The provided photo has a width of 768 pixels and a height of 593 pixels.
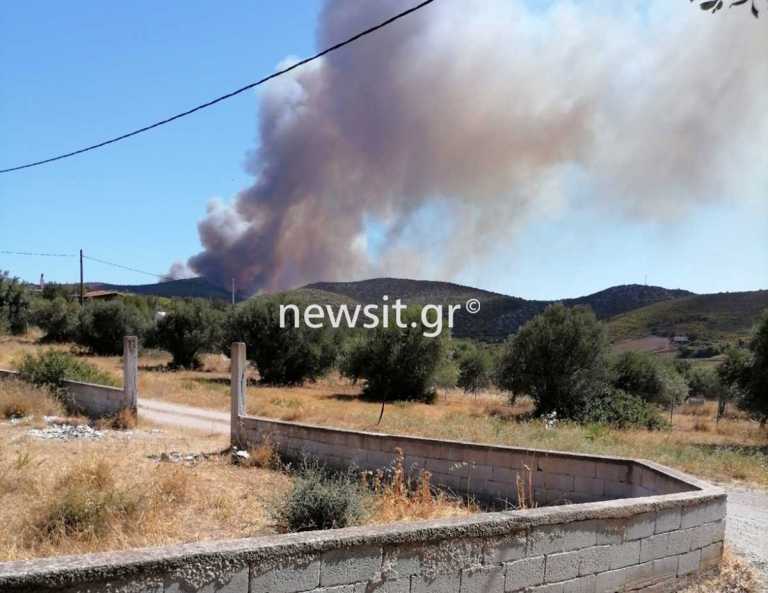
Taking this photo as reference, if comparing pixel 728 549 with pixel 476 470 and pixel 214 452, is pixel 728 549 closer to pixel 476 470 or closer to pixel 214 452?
pixel 476 470

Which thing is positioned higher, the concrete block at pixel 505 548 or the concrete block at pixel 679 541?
the concrete block at pixel 505 548

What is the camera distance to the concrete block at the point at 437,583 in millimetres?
3424

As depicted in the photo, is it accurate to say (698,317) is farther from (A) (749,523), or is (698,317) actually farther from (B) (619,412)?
(A) (749,523)

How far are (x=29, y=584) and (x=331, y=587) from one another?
53.3 inches

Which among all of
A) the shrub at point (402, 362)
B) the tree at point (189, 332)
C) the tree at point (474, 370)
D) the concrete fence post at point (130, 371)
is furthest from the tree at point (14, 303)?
the concrete fence post at point (130, 371)

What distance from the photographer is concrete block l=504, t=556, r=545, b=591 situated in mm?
3717

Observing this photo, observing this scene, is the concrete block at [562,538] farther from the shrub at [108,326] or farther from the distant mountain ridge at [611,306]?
the distant mountain ridge at [611,306]

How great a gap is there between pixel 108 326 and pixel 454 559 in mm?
39697

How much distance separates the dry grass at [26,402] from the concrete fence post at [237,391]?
6.27 m

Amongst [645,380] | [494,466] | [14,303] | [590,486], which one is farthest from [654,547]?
[14,303]

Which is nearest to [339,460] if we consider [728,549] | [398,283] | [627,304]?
[728,549]

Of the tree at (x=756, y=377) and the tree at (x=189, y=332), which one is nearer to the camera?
the tree at (x=756, y=377)

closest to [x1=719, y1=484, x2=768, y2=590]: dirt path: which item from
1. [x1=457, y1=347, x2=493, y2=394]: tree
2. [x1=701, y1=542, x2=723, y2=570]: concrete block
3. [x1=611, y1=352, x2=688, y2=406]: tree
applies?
[x1=701, y1=542, x2=723, y2=570]: concrete block

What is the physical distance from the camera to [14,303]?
4919 centimetres
